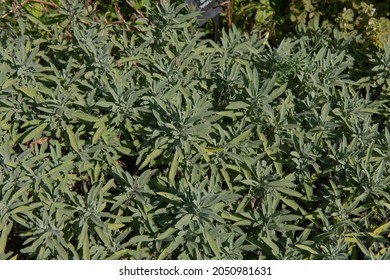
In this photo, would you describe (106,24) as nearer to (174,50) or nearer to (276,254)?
(174,50)

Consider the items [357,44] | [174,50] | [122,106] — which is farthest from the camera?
[357,44]

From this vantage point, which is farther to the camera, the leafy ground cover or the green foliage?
the green foliage

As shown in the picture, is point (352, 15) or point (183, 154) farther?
point (352, 15)

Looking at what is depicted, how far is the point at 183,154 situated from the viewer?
106 inches

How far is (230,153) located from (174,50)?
80 cm

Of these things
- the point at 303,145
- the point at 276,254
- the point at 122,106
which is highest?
the point at 122,106

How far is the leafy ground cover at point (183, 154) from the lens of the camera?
Result: 8.30 feet

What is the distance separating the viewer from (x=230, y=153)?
2695 millimetres

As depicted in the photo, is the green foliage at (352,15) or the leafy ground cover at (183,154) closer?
the leafy ground cover at (183,154)

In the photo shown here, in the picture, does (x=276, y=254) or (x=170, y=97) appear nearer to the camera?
(x=276, y=254)

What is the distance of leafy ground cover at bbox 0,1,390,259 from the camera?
8.30 feet

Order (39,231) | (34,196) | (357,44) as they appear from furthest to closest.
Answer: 1. (357,44)
2. (34,196)
3. (39,231)

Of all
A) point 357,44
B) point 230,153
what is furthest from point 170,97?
point 357,44

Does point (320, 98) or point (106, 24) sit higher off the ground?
point (106, 24)
